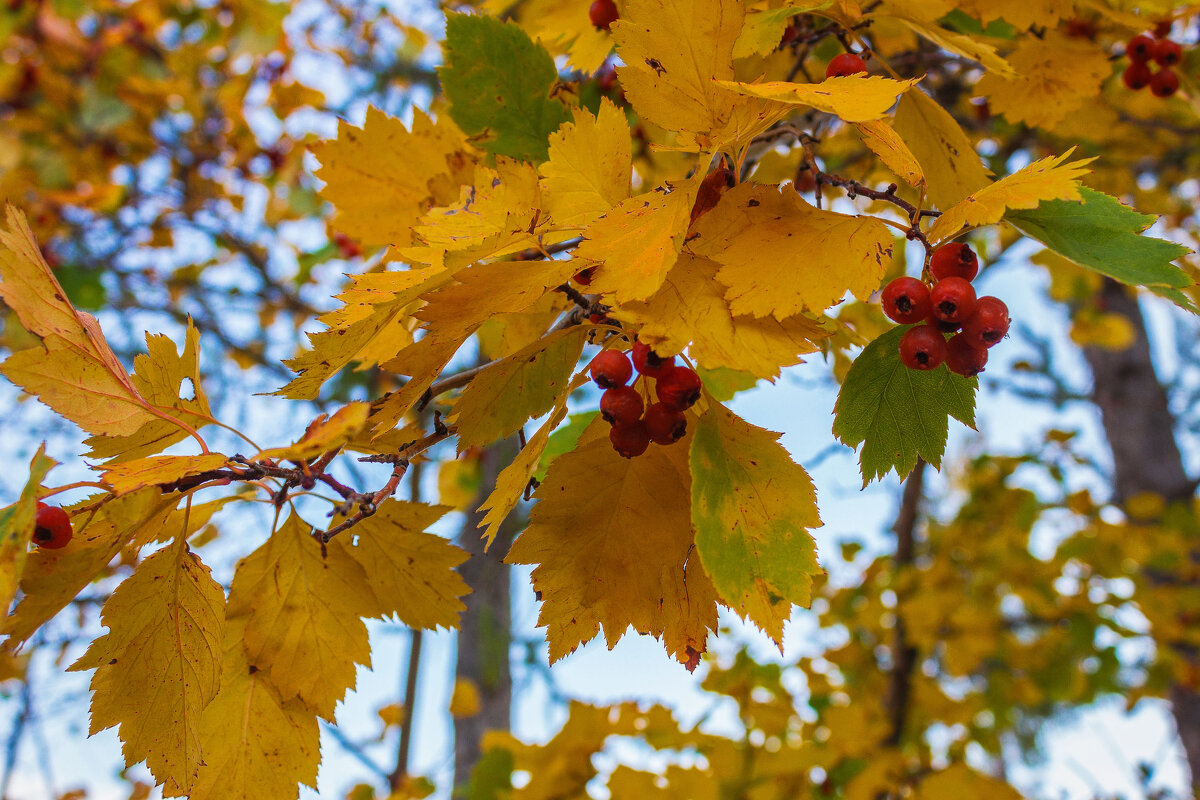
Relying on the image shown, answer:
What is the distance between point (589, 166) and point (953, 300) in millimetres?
393

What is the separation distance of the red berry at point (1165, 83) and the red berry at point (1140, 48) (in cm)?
5

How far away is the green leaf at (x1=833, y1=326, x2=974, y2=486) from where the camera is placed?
29.8 inches

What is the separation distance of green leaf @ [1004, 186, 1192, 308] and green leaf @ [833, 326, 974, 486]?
0.50ft

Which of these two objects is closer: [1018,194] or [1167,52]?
[1018,194]

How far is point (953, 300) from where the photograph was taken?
67cm

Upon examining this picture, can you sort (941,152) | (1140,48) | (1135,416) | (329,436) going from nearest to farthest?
1. (329,436)
2. (941,152)
3. (1140,48)
4. (1135,416)

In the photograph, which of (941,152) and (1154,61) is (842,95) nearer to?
(941,152)

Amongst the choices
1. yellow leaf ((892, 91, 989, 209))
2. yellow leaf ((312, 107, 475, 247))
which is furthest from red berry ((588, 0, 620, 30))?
yellow leaf ((892, 91, 989, 209))

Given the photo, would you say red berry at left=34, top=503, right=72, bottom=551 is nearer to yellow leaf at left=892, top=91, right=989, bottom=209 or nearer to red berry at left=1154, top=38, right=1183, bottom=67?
yellow leaf at left=892, top=91, right=989, bottom=209

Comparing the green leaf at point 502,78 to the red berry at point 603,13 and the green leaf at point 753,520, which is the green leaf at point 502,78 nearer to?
the red berry at point 603,13

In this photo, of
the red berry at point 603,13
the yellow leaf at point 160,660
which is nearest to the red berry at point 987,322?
the red berry at point 603,13

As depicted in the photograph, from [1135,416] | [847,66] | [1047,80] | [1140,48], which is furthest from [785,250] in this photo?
[1135,416]

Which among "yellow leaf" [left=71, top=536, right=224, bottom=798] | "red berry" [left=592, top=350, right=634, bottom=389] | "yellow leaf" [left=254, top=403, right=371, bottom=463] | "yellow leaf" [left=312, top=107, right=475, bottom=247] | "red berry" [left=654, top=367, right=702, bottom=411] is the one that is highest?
"yellow leaf" [left=312, top=107, right=475, bottom=247]

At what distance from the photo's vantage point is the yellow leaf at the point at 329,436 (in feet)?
1.86
